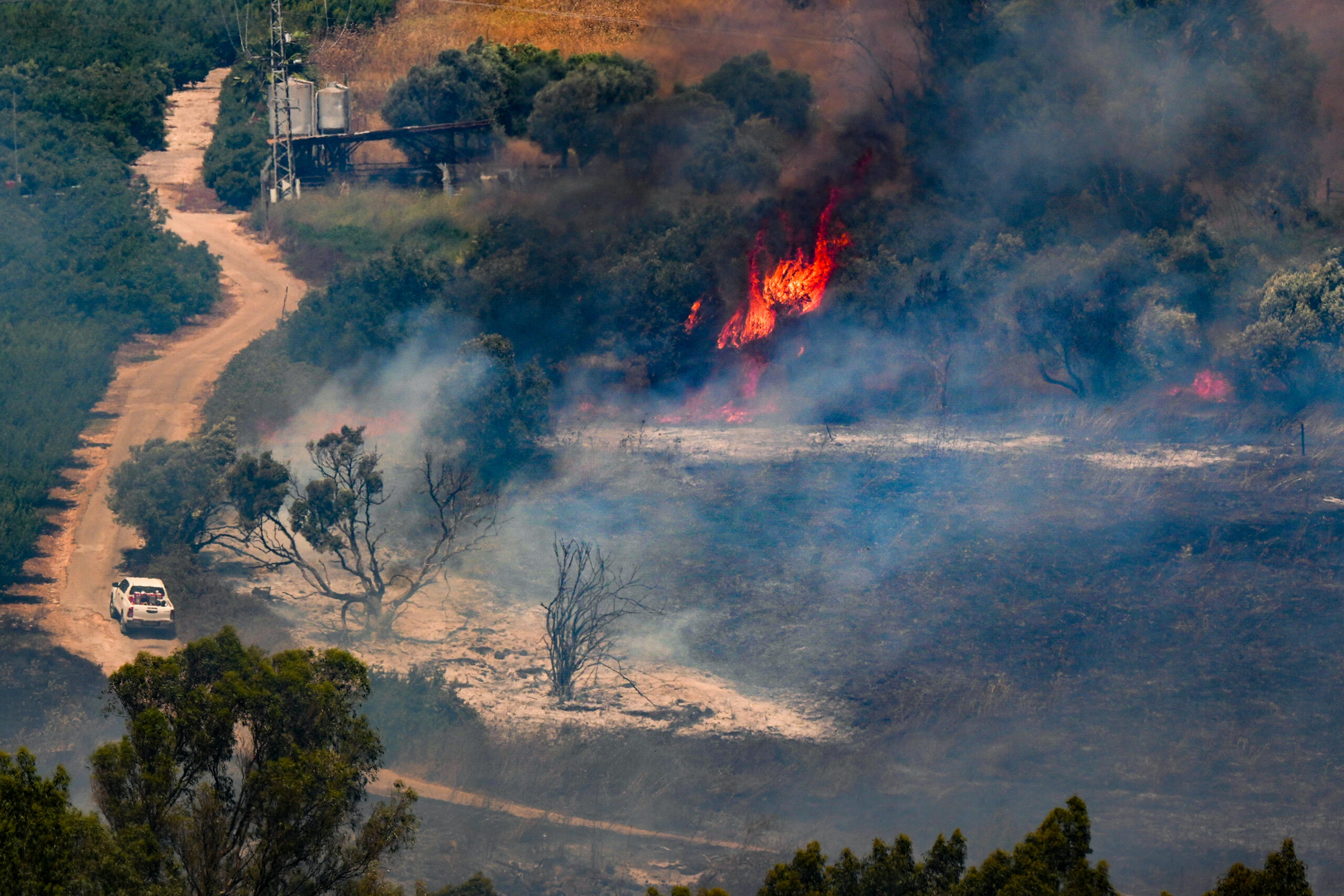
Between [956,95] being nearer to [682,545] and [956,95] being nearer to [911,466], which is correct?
[911,466]

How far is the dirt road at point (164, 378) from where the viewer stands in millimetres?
48812

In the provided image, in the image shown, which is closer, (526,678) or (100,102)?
Answer: (526,678)

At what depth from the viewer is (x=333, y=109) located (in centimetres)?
8281

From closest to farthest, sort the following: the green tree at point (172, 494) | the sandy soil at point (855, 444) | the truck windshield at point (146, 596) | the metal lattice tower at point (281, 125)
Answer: the truck windshield at point (146, 596) < the green tree at point (172, 494) < the sandy soil at point (855, 444) < the metal lattice tower at point (281, 125)

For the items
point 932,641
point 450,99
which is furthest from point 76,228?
point 932,641

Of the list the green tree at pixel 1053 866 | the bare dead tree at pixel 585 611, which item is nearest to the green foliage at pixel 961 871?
the green tree at pixel 1053 866

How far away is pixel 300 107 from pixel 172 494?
→ 3656 centimetres

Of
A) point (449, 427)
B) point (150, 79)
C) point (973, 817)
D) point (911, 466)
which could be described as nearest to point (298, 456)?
point (449, 427)

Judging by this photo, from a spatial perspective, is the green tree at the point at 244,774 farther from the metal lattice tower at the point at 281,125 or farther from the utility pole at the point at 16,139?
the utility pole at the point at 16,139

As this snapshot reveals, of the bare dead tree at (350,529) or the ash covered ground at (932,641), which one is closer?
the ash covered ground at (932,641)

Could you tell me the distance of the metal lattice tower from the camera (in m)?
79.9

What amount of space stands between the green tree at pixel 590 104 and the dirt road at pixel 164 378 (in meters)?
15.2

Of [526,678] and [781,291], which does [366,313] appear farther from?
[526,678]

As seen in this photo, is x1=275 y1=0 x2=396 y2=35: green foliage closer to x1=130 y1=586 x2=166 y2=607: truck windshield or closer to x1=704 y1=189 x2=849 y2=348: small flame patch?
x1=704 y1=189 x2=849 y2=348: small flame patch
